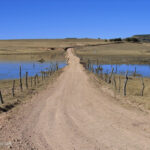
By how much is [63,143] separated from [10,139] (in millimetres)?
1950

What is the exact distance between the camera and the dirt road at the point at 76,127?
26.4ft

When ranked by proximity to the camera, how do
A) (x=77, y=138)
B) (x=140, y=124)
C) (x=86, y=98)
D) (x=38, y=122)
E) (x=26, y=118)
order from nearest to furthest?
(x=77, y=138) → (x=140, y=124) → (x=38, y=122) → (x=26, y=118) → (x=86, y=98)

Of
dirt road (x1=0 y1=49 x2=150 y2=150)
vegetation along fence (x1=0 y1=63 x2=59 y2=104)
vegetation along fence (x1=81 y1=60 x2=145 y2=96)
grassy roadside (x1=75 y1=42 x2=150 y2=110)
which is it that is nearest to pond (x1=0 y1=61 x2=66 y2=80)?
vegetation along fence (x1=0 y1=63 x2=59 y2=104)

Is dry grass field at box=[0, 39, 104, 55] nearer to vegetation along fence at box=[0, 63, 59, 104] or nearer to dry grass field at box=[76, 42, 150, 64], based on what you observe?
dry grass field at box=[76, 42, 150, 64]

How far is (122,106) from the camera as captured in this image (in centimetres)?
1334

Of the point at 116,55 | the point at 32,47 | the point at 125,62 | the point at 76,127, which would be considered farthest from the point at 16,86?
the point at 32,47

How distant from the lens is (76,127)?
9766 mm

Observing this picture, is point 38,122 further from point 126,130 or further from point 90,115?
point 126,130

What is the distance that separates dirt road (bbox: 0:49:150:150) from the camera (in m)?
8.05

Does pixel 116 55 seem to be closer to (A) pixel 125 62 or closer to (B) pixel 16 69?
(A) pixel 125 62

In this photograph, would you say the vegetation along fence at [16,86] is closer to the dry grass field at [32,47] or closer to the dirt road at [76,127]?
the dirt road at [76,127]

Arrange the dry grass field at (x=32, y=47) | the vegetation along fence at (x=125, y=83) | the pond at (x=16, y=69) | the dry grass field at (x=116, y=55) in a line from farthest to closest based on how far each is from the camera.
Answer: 1. the dry grass field at (x=32, y=47)
2. the dry grass field at (x=116, y=55)
3. the pond at (x=16, y=69)
4. the vegetation along fence at (x=125, y=83)

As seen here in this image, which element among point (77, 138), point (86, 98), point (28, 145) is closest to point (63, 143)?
point (77, 138)

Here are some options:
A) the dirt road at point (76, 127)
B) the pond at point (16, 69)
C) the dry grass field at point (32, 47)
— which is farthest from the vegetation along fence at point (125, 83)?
the dry grass field at point (32, 47)
